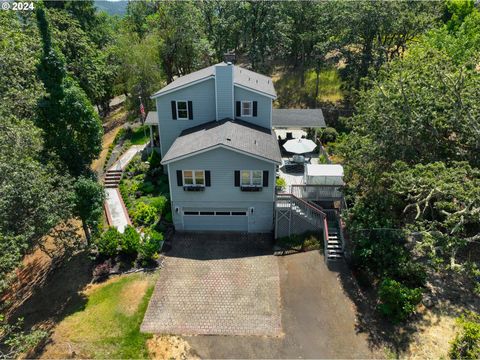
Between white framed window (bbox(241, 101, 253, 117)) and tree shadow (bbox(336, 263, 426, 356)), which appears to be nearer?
tree shadow (bbox(336, 263, 426, 356))

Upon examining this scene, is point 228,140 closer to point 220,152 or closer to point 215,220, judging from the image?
point 220,152

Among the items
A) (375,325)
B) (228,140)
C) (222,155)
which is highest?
(228,140)

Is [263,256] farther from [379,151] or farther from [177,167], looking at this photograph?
[379,151]

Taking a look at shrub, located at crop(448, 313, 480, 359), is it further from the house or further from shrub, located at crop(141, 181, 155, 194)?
shrub, located at crop(141, 181, 155, 194)

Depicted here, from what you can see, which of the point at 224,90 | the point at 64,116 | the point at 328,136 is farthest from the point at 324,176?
the point at 64,116

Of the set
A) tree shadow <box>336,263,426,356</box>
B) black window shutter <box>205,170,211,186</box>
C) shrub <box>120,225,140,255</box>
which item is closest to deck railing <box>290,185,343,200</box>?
black window shutter <box>205,170,211,186</box>
